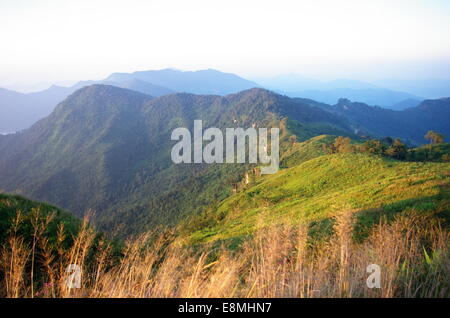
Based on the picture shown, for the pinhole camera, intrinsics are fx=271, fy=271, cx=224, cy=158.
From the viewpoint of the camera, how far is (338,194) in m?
19.1

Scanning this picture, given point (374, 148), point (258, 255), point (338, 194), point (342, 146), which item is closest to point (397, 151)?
point (374, 148)

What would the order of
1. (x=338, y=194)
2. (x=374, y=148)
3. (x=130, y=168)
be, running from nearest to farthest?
(x=338, y=194) < (x=374, y=148) < (x=130, y=168)

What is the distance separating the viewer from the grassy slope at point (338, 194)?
1048 centimetres

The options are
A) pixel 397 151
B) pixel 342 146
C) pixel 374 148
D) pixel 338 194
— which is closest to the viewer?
pixel 338 194

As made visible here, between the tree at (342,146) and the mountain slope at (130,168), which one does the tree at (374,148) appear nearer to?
the tree at (342,146)

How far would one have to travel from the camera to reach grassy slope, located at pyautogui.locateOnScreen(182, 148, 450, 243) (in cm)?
1048

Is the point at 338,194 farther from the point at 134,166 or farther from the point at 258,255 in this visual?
the point at 134,166

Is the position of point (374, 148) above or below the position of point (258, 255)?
above

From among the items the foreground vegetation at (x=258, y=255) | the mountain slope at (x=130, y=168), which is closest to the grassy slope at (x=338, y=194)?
the foreground vegetation at (x=258, y=255)

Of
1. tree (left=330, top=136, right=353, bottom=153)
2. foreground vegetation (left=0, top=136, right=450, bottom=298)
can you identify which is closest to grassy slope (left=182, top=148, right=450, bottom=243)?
foreground vegetation (left=0, top=136, right=450, bottom=298)

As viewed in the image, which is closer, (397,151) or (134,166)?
(397,151)

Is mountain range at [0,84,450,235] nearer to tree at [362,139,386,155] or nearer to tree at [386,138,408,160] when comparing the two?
tree at [362,139,386,155]
